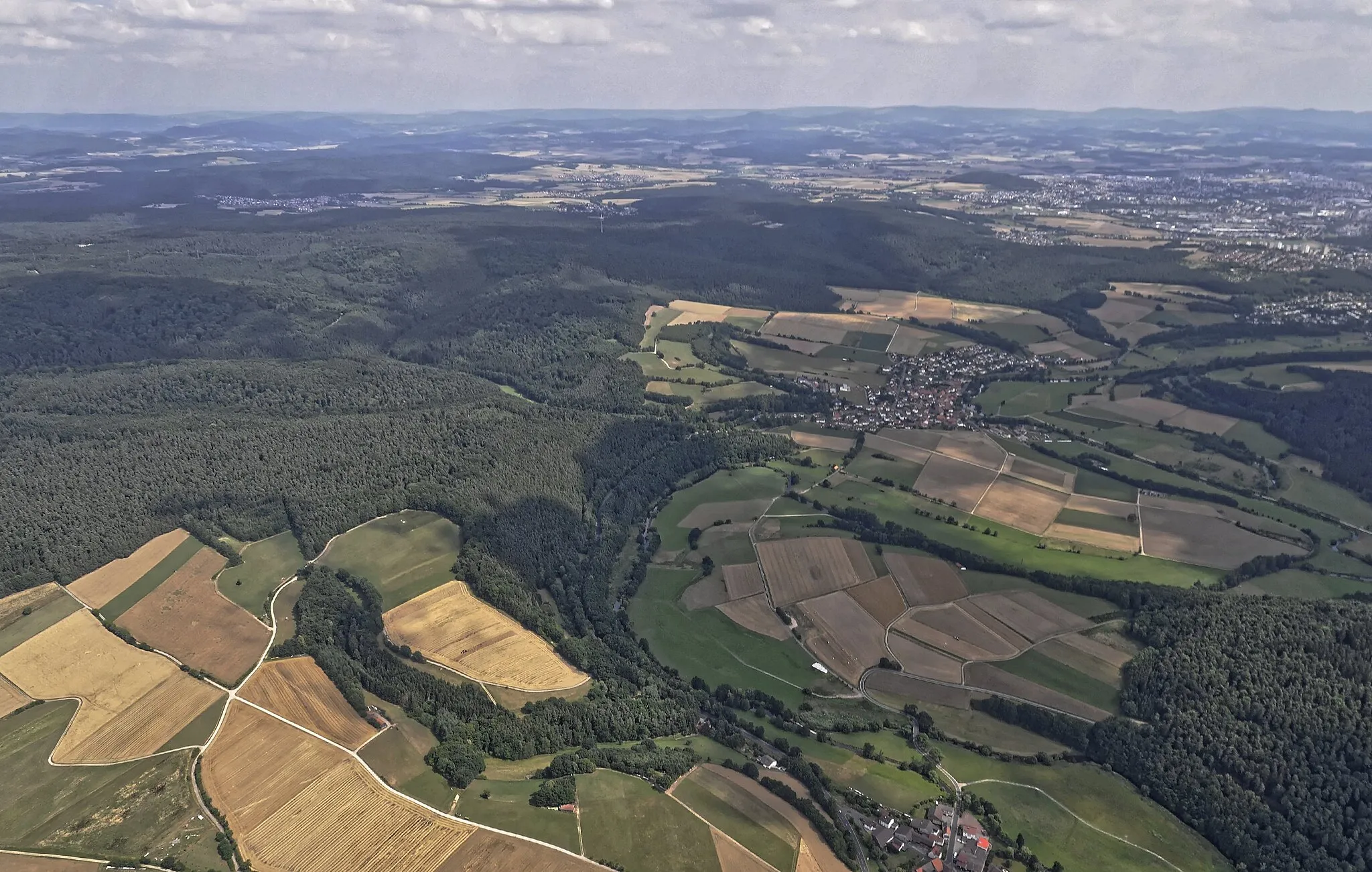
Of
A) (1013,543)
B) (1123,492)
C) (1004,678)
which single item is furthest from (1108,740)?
(1123,492)

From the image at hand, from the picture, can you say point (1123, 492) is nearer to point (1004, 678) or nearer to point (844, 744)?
point (1004, 678)

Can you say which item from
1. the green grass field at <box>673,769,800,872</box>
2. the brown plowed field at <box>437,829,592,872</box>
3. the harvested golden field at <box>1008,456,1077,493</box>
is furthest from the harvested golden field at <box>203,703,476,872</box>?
the harvested golden field at <box>1008,456,1077,493</box>

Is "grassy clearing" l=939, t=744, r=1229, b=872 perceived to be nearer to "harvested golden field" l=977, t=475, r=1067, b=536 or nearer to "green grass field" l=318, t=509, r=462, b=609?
"harvested golden field" l=977, t=475, r=1067, b=536

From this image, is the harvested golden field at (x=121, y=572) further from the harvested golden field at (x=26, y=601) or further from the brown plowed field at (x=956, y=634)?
the brown plowed field at (x=956, y=634)

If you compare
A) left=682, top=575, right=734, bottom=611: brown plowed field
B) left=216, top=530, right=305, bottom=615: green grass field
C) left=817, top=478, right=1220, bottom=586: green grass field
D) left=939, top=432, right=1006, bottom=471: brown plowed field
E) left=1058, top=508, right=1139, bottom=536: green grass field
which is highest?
left=939, top=432, right=1006, bottom=471: brown plowed field

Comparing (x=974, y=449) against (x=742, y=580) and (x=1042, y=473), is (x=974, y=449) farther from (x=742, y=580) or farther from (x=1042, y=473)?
(x=742, y=580)

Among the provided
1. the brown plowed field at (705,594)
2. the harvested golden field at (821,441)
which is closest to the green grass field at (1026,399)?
the harvested golden field at (821,441)
